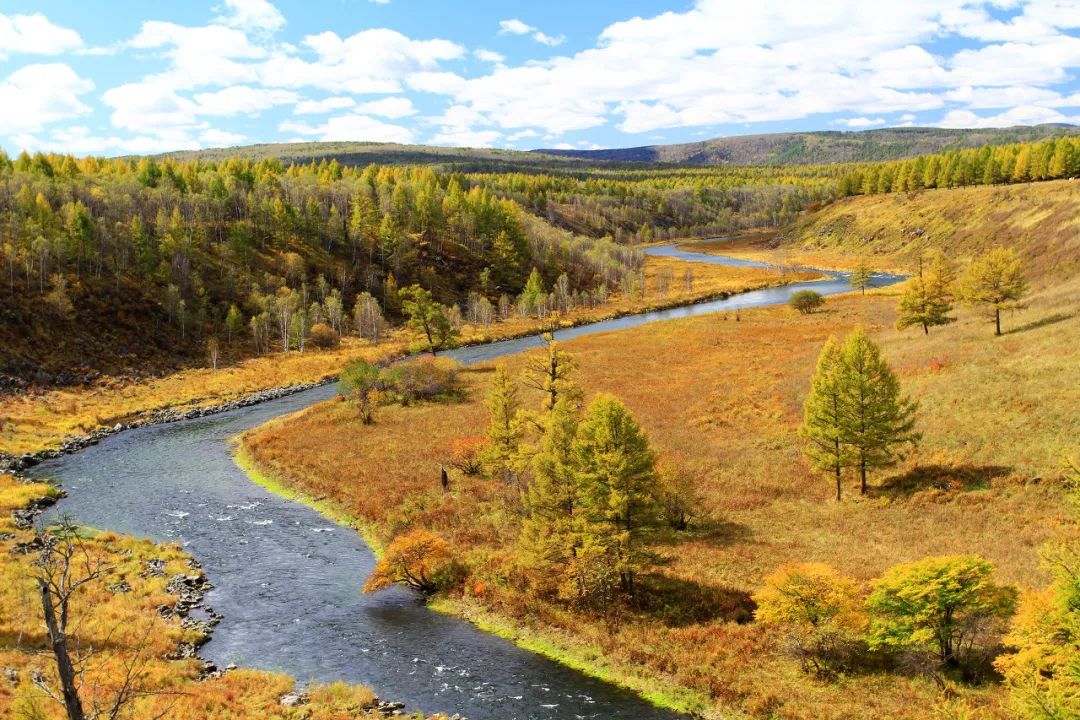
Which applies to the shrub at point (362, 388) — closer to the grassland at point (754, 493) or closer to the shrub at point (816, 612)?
the grassland at point (754, 493)

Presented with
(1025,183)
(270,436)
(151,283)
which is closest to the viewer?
(270,436)

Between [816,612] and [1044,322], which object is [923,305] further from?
[816,612]

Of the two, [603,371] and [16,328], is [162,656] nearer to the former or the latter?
[603,371]

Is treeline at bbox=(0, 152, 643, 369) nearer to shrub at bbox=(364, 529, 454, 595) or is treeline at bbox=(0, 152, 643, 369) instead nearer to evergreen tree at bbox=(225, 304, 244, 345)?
evergreen tree at bbox=(225, 304, 244, 345)

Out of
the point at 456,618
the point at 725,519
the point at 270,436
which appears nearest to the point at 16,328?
the point at 270,436

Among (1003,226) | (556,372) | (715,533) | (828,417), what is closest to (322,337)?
(556,372)

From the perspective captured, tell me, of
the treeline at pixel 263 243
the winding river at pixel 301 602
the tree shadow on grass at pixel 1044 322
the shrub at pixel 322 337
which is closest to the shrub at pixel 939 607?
the winding river at pixel 301 602

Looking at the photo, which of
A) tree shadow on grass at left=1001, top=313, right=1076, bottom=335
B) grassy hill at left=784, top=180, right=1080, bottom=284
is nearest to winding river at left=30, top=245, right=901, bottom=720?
tree shadow on grass at left=1001, top=313, right=1076, bottom=335
